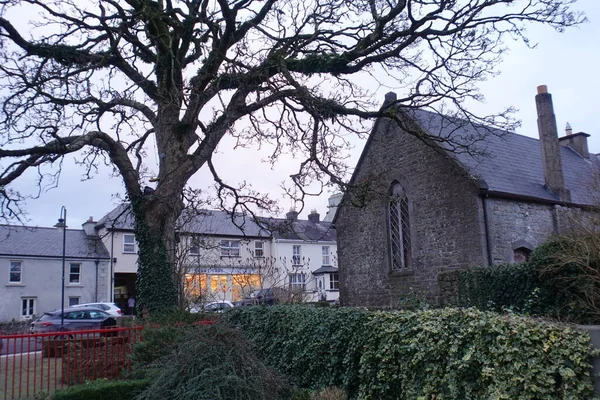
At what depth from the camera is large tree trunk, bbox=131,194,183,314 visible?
14.2m

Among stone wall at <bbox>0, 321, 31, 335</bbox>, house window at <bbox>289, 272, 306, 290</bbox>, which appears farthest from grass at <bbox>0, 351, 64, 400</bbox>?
stone wall at <bbox>0, 321, 31, 335</bbox>

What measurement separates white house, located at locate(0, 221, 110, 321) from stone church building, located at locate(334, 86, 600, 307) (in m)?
20.6

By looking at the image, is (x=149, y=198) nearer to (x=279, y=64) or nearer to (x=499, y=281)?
(x=279, y=64)

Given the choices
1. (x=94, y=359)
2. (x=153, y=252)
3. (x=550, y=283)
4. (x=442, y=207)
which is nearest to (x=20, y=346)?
(x=153, y=252)

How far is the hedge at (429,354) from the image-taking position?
564 centimetres

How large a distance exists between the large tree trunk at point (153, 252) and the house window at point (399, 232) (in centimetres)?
951

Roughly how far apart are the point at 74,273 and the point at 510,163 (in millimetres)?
32560

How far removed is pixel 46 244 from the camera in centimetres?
3941

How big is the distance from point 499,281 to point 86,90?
1159 cm

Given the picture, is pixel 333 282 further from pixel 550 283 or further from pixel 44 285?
pixel 550 283

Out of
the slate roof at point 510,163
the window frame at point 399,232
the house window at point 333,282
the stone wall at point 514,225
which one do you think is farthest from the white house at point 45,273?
the stone wall at point 514,225

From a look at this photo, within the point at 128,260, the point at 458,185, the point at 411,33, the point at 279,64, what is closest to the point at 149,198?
the point at 279,64

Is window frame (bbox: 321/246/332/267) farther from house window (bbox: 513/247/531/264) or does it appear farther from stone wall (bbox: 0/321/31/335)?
house window (bbox: 513/247/531/264)

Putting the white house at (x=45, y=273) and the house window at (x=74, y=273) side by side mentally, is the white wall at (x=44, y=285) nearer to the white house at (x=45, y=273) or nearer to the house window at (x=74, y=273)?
the white house at (x=45, y=273)
